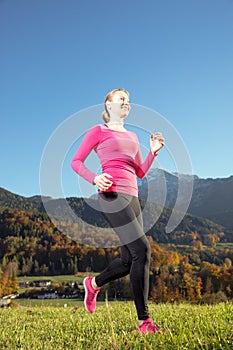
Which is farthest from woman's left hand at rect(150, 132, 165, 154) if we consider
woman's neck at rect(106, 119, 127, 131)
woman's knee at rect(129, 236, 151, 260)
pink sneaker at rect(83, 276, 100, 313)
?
pink sneaker at rect(83, 276, 100, 313)

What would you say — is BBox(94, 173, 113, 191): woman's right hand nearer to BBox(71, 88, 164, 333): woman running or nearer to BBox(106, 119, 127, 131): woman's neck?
BBox(71, 88, 164, 333): woman running

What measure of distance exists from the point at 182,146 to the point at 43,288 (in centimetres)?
8183

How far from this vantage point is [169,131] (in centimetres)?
456

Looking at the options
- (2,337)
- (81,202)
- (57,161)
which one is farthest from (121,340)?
(57,161)

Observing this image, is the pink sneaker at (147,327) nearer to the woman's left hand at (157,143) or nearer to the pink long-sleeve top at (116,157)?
the pink long-sleeve top at (116,157)

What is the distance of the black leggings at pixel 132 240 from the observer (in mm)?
3467

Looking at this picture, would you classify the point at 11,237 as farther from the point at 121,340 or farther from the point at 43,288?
the point at 121,340

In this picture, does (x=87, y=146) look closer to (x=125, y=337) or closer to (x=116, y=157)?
(x=116, y=157)

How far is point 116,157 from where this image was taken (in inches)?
151

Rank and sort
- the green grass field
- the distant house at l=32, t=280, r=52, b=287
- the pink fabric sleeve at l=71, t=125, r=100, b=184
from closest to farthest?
the green grass field, the pink fabric sleeve at l=71, t=125, r=100, b=184, the distant house at l=32, t=280, r=52, b=287

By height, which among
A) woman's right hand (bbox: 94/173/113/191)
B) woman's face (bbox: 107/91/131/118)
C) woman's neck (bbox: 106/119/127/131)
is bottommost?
woman's right hand (bbox: 94/173/113/191)

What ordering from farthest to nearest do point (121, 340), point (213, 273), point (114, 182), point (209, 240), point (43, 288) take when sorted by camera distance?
point (209, 240), point (43, 288), point (213, 273), point (114, 182), point (121, 340)

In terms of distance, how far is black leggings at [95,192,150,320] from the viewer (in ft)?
11.4

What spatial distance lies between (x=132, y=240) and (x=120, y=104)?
163 centimetres
